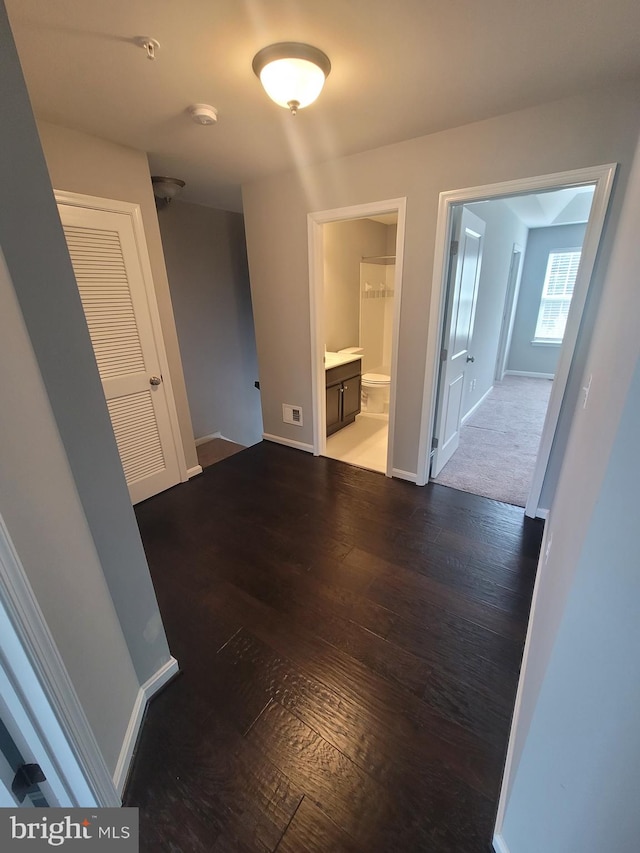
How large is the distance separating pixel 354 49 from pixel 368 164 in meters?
1.01

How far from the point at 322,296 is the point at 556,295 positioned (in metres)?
4.94

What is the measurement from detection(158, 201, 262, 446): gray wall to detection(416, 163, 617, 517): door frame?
2.50 m

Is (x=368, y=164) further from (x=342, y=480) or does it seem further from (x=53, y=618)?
(x=53, y=618)

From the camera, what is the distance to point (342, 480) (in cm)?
289

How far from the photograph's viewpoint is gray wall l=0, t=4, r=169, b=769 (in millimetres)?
748

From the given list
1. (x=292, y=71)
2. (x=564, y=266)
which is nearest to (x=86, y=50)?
(x=292, y=71)

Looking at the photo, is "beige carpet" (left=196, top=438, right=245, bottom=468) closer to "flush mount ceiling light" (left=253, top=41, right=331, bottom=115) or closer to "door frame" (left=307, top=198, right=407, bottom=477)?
"door frame" (left=307, top=198, right=407, bottom=477)

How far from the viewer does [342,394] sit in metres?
3.87

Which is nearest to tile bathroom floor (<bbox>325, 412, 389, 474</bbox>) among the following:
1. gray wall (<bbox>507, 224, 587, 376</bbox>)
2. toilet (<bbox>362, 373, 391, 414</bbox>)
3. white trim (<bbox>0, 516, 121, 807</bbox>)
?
toilet (<bbox>362, 373, 391, 414</bbox>)

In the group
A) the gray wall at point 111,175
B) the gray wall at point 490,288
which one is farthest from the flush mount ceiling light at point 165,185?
the gray wall at point 490,288

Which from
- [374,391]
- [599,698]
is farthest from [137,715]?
[374,391]

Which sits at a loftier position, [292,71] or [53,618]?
[292,71]

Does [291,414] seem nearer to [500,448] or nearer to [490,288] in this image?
[500,448]

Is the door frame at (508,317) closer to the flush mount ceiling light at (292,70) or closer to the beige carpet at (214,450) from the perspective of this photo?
the beige carpet at (214,450)
